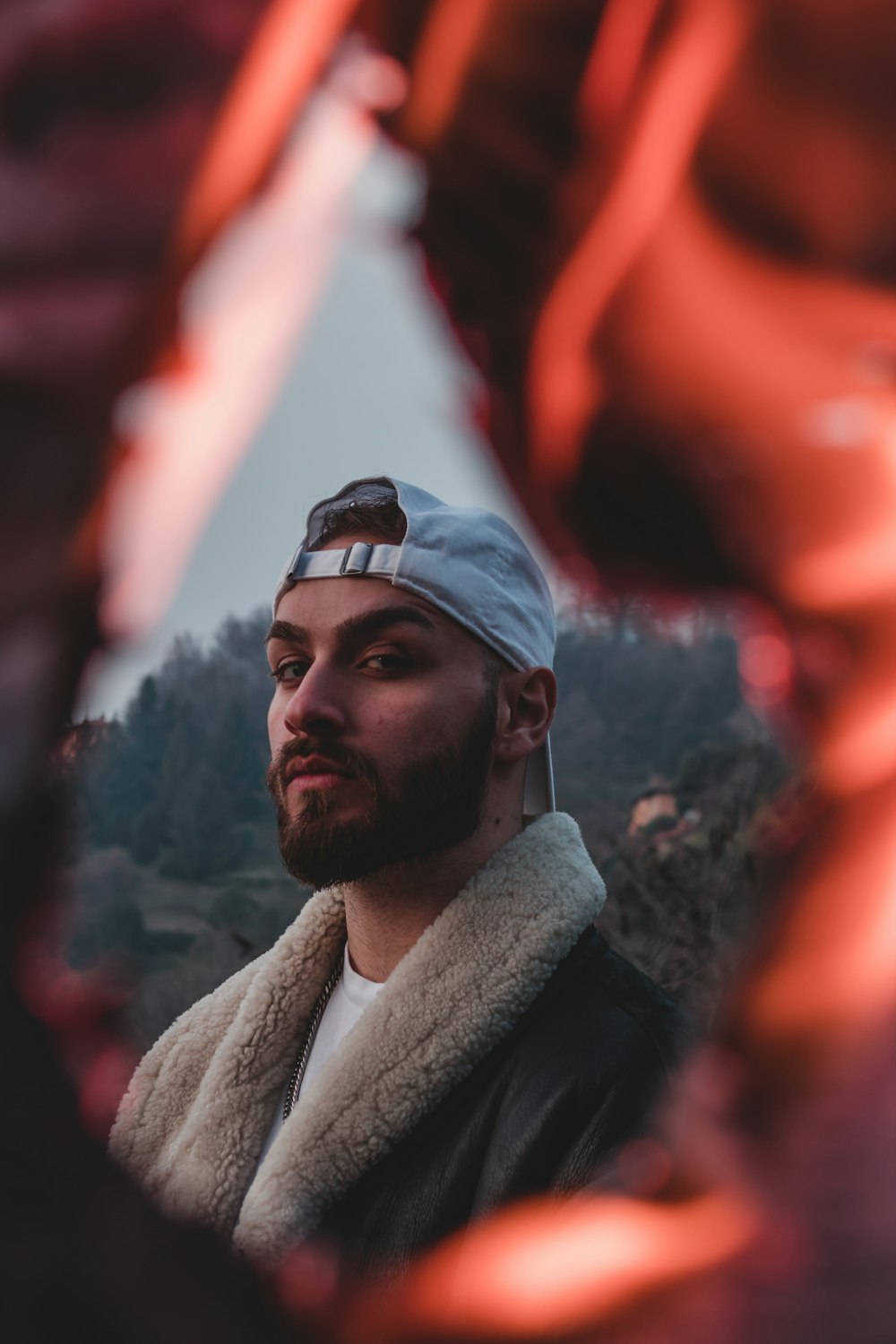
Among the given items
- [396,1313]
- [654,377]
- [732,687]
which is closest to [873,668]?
[654,377]

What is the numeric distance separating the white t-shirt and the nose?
0.31 m

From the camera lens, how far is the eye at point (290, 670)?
1.34 metres

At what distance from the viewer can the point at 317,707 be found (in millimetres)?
1215

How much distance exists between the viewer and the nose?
47.4 inches

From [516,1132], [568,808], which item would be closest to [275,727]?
[516,1132]

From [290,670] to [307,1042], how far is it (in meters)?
0.47

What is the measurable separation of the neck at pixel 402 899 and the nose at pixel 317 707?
182mm

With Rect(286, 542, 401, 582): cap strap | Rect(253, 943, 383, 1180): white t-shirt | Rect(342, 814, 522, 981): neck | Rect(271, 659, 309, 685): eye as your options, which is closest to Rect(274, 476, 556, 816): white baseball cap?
Rect(286, 542, 401, 582): cap strap

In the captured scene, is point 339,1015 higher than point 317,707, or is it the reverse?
point 317,707

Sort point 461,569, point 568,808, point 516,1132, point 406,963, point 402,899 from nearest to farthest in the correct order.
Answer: point 516,1132, point 406,963, point 402,899, point 461,569, point 568,808

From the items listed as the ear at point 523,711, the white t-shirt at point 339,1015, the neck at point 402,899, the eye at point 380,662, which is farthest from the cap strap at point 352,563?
the white t-shirt at point 339,1015

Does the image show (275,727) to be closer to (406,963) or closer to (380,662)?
(380,662)

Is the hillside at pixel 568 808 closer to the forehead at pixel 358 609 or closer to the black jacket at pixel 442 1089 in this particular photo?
the forehead at pixel 358 609

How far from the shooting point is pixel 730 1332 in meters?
0.35
